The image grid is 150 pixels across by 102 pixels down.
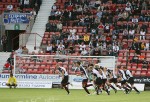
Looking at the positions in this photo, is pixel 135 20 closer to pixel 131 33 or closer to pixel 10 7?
pixel 131 33

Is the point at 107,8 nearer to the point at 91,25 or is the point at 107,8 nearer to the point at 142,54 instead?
the point at 91,25

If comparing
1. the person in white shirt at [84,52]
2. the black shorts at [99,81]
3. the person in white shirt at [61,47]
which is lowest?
the black shorts at [99,81]

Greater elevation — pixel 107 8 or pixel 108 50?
pixel 107 8

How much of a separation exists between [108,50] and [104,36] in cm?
199

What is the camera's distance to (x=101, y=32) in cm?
4378

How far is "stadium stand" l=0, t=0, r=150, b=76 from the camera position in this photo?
1592 inches

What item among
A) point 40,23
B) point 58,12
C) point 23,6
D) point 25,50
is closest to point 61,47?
point 25,50

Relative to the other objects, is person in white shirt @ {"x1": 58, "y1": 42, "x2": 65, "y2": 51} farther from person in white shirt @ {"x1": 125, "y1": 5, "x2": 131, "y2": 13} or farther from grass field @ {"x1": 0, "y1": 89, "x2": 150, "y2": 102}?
grass field @ {"x1": 0, "y1": 89, "x2": 150, "y2": 102}

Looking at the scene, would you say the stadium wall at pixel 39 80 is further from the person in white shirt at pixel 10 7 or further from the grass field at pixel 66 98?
the person in white shirt at pixel 10 7

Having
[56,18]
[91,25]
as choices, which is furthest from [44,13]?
[91,25]

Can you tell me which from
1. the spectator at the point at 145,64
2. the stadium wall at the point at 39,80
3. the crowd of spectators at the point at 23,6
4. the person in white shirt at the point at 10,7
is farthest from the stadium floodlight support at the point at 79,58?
the person in white shirt at the point at 10,7

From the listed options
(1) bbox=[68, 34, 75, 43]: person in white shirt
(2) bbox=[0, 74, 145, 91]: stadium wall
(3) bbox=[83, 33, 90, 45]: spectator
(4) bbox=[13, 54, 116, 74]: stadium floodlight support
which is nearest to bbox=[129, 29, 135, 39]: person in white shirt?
(3) bbox=[83, 33, 90, 45]: spectator

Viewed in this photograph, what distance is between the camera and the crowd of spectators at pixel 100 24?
42.2 m

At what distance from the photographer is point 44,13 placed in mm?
48469
